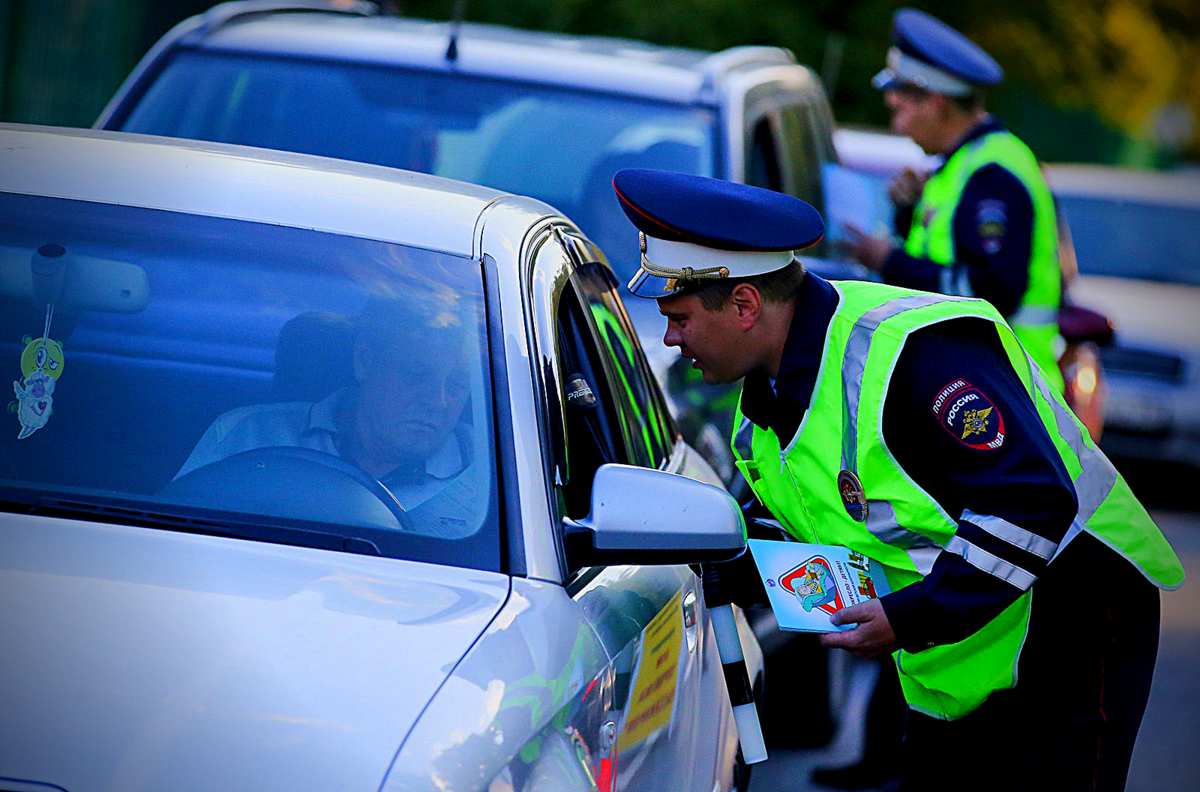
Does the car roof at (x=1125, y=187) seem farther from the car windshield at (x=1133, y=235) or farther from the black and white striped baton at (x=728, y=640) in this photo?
the black and white striped baton at (x=728, y=640)

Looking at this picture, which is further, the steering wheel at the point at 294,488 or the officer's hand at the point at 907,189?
the officer's hand at the point at 907,189

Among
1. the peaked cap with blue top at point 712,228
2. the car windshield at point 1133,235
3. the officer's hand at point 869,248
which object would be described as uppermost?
the peaked cap with blue top at point 712,228

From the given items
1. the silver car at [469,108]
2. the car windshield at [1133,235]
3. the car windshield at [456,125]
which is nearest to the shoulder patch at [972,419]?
the silver car at [469,108]

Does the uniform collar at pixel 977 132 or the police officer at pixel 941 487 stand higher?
the uniform collar at pixel 977 132

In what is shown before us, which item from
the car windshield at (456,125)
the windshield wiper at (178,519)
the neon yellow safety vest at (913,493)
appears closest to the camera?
the windshield wiper at (178,519)

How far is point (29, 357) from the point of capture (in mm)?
2586

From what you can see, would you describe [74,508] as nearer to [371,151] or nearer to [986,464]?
[986,464]

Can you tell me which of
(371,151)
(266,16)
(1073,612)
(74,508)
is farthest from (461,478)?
(266,16)

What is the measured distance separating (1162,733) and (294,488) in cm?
418

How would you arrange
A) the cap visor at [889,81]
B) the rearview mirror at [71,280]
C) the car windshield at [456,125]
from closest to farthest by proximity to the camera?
the rearview mirror at [71,280]
the car windshield at [456,125]
the cap visor at [889,81]

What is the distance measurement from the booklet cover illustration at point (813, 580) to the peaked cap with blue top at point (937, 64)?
3223 millimetres

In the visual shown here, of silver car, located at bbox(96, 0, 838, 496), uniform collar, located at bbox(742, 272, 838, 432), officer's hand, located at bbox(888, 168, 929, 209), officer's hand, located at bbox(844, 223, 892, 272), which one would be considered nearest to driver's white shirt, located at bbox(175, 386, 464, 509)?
uniform collar, located at bbox(742, 272, 838, 432)

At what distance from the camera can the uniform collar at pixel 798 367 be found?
288 cm

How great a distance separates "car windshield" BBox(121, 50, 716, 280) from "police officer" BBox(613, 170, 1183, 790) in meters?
2.10
